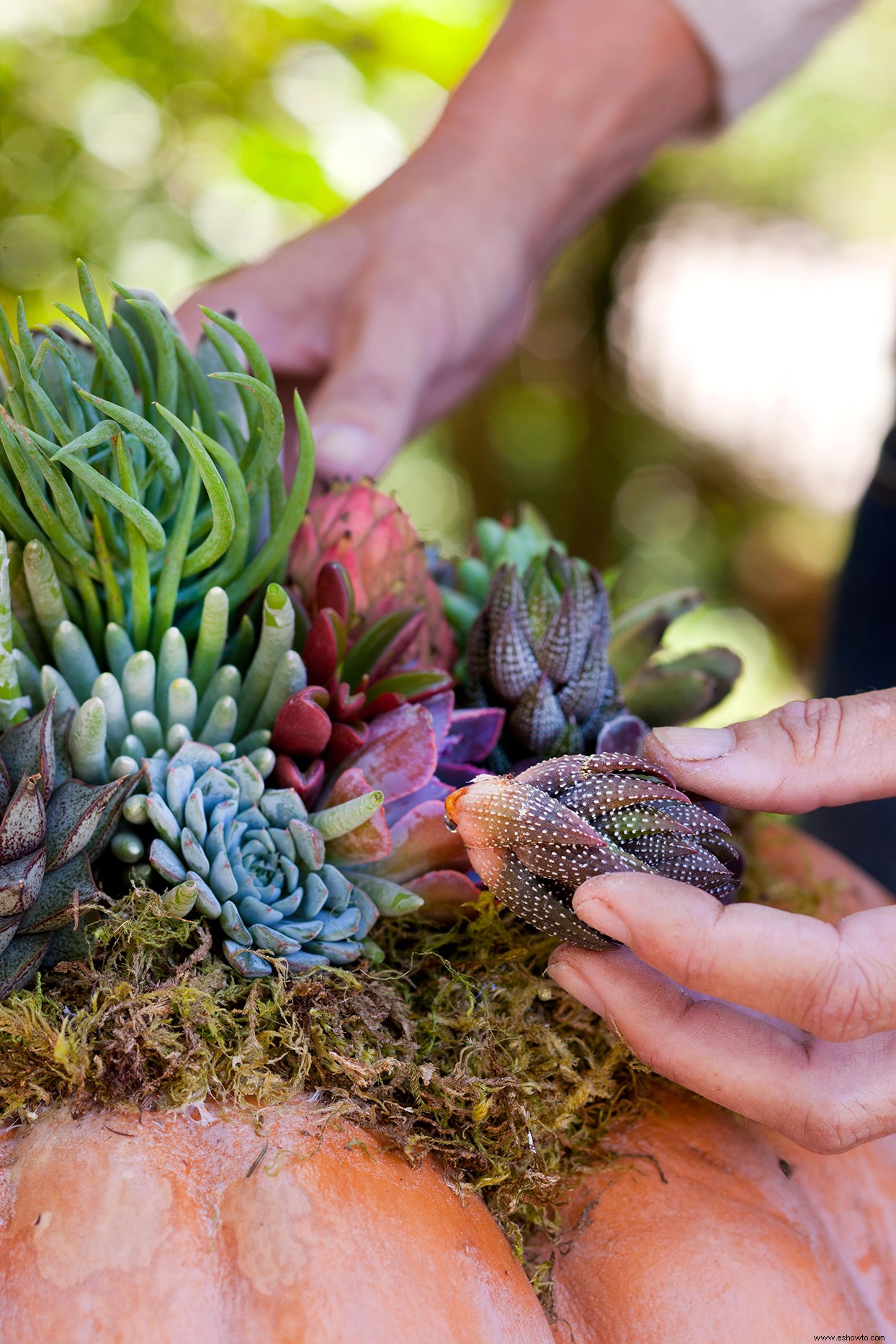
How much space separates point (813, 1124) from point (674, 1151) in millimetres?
156

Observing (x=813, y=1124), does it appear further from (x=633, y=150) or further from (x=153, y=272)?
(x=153, y=272)

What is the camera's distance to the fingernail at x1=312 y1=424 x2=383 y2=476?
882 mm

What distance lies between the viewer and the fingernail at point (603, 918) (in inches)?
21.0

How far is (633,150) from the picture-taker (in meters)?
1.43

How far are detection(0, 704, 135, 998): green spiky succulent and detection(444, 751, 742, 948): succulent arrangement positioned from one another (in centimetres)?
20

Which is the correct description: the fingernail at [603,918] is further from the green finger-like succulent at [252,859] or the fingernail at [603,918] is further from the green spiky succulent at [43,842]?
the green spiky succulent at [43,842]

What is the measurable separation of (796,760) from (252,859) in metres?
0.31

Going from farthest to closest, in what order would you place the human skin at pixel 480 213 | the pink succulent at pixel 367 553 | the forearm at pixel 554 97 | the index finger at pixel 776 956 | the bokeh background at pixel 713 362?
the bokeh background at pixel 713 362, the forearm at pixel 554 97, the human skin at pixel 480 213, the pink succulent at pixel 367 553, the index finger at pixel 776 956

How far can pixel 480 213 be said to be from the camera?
125 centimetres

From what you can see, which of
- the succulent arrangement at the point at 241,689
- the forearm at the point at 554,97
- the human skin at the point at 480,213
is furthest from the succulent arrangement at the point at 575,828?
the forearm at the point at 554,97

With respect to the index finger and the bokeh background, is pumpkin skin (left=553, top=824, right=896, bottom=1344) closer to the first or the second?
the index finger

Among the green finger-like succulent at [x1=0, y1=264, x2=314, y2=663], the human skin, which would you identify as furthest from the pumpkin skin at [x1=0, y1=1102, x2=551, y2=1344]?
the human skin

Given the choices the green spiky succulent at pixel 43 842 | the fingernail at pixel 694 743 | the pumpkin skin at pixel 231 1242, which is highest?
the fingernail at pixel 694 743

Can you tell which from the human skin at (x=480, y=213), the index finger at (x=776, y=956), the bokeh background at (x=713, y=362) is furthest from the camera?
the bokeh background at (x=713, y=362)
